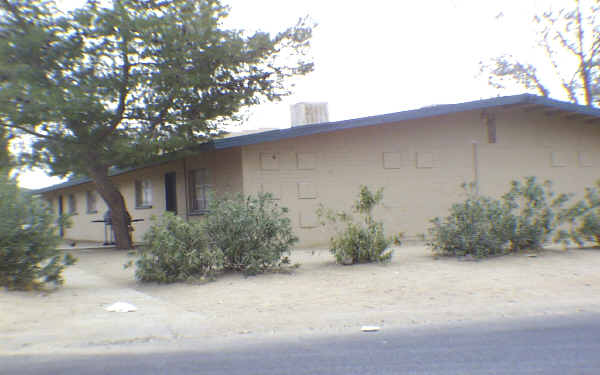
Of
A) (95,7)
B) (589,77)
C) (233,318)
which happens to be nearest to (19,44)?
(95,7)

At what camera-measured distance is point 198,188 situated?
16.5 metres

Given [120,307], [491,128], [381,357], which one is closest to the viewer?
[381,357]

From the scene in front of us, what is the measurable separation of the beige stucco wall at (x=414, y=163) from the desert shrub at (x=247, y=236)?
3.80 m

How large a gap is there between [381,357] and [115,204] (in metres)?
12.2

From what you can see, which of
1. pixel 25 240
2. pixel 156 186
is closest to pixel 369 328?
pixel 25 240

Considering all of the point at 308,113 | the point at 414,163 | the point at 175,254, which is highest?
the point at 308,113

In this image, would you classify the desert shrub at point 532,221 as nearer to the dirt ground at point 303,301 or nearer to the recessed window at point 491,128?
the dirt ground at point 303,301

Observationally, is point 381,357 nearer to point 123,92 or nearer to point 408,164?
point 123,92

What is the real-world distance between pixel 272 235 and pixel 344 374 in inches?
212

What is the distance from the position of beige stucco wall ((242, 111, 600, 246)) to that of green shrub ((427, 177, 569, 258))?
4098 mm

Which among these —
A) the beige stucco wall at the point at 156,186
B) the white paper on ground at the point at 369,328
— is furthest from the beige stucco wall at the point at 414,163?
the white paper on ground at the point at 369,328

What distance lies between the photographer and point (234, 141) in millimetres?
12984

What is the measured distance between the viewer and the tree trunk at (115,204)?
49.5ft

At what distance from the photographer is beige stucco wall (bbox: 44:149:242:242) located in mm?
14508
